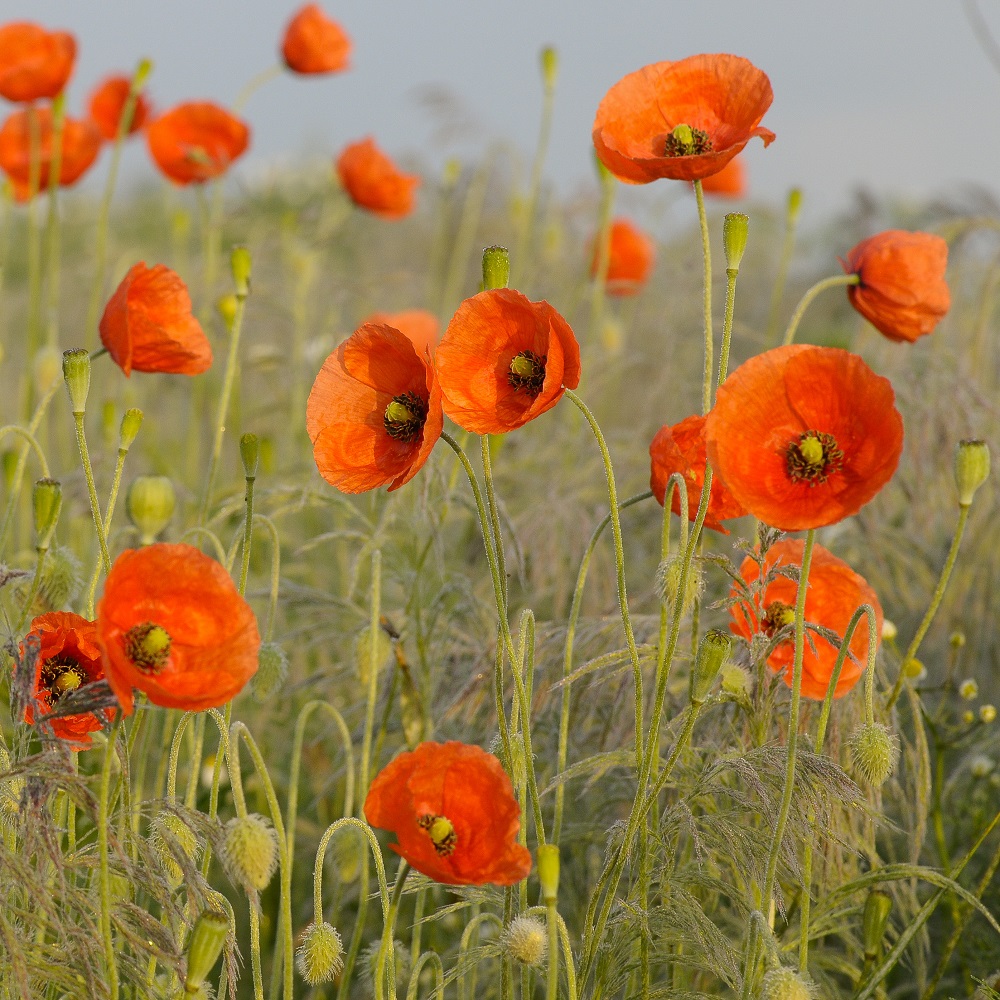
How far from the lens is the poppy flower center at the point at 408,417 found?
1.42 metres

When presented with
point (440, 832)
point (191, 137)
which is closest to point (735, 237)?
point (440, 832)

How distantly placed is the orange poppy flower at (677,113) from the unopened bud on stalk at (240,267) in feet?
1.55

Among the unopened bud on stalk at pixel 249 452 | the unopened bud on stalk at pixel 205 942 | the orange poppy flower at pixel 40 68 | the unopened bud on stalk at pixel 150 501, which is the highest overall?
the orange poppy flower at pixel 40 68

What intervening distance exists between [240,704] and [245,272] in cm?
128

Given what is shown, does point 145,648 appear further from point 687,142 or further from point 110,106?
point 110,106

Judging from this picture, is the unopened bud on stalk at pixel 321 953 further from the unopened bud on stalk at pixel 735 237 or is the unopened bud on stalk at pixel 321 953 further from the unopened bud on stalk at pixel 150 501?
the unopened bud on stalk at pixel 735 237

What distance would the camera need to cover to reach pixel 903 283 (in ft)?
5.34

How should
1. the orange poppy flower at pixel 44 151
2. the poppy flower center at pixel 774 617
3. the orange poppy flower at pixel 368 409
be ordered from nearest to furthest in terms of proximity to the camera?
1. the orange poppy flower at pixel 368 409
2. the poppy flower center at pixel 774 617
3. the orange poppy flower at pixel 44 151

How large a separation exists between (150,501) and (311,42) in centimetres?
214

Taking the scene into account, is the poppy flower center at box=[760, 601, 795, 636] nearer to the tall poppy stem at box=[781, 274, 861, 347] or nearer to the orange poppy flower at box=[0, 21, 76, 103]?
the tall poppy stem at box=[781, 274, 861, 347]

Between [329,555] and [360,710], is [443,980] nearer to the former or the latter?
[360,710]

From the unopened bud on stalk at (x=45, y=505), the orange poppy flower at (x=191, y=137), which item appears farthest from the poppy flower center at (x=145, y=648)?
the orange poppy flower at (x=191, y=137)

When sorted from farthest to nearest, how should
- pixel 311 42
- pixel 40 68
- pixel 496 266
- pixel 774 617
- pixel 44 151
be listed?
pixel 311 42 < pixel 44 151 < pixel 40 68 < pixel 774 617 < pixel 496 266

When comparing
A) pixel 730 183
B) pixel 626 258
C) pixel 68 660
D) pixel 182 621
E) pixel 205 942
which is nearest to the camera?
pixel 205 942
